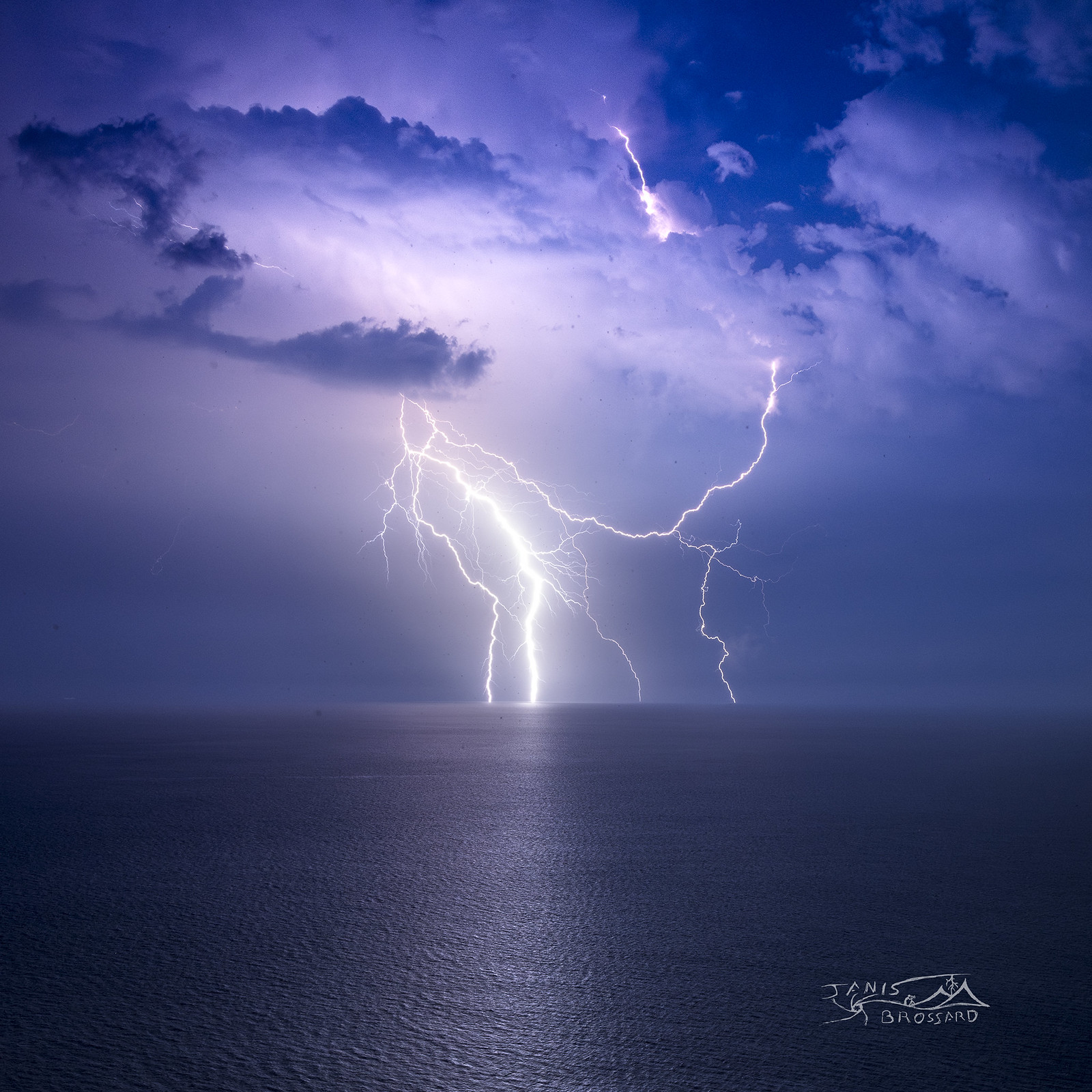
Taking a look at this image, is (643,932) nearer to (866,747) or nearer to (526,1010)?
(526,1010)

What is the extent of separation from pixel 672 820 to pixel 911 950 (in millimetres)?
4615

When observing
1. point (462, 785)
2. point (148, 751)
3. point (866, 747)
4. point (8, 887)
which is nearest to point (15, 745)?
point (148, 751)

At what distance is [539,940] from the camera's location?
4602 mm

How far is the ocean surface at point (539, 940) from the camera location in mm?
3127

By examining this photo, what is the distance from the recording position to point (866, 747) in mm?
21766

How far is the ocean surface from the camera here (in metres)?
3.13
